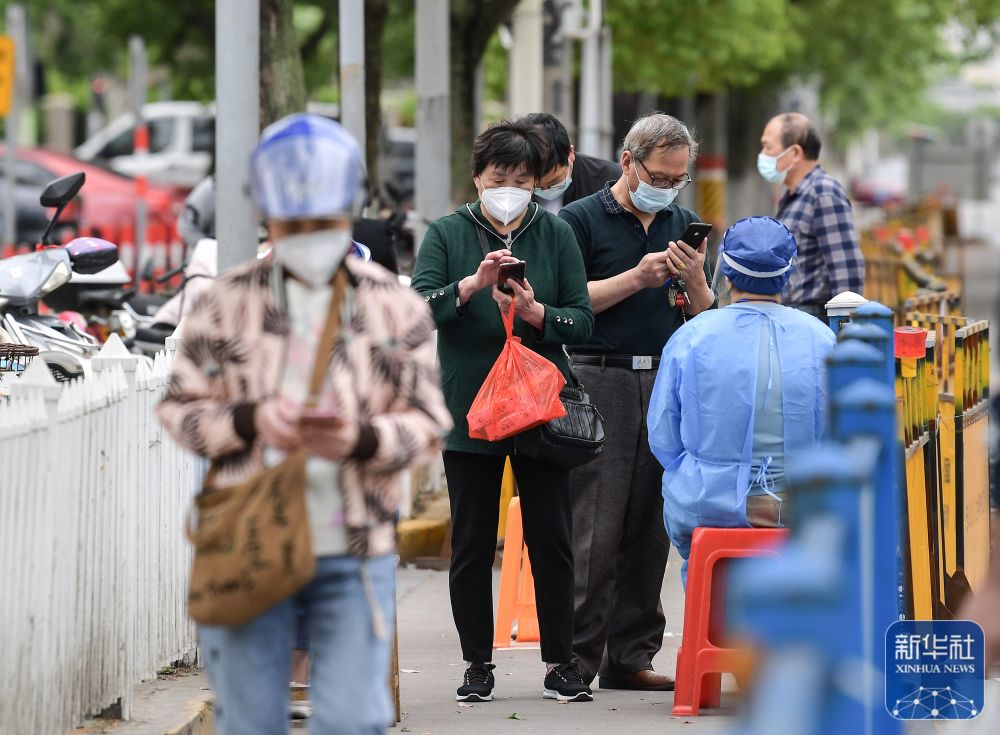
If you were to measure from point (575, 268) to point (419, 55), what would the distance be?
700 centimetres

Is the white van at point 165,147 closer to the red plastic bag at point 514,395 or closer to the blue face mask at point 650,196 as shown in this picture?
the blue face mask at point 650,196

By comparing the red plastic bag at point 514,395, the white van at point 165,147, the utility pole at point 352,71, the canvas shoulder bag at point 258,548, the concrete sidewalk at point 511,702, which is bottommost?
the concrete sidewalk at point 511,702

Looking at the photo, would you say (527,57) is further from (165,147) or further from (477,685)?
(165,147)

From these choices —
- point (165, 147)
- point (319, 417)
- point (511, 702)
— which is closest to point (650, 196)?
point (511, 702)

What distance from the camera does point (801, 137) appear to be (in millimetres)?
9211

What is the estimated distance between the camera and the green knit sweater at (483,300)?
20.5ft

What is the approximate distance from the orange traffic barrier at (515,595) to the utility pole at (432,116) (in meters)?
5.35

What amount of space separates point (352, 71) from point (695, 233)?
4.32 metres

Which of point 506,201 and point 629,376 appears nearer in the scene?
point 506,201

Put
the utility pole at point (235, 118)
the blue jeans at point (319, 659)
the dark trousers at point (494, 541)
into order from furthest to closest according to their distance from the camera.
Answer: the utility pole at point (235, 118) < the dark trousers at point (494, 541) < the blue jeans at point (319, 659)

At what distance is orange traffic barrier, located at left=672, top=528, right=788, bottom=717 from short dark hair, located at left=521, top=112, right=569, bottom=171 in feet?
6.26

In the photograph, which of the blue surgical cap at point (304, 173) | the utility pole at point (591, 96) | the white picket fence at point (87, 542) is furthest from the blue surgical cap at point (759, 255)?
the utility pole at point (591, 96)

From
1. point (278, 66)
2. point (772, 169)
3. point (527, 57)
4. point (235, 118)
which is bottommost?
point (772, 169)

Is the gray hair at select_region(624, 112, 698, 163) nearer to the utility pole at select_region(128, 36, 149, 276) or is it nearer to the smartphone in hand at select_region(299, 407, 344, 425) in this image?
the smartphone in hand at select_region(299, 407, 344, 425)
